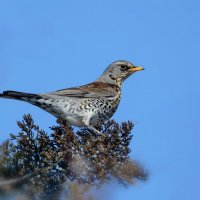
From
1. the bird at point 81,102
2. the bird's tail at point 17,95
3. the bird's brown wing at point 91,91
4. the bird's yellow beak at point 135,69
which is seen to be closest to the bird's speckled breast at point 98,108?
the bird at point 81,102

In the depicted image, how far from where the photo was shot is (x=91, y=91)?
747 centimetres

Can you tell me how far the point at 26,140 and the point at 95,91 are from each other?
352 cm

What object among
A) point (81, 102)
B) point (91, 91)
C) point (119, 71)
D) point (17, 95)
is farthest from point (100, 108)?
point (17, 95)

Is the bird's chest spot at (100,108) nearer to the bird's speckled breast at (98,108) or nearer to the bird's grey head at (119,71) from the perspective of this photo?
the bird's speckled breast at (98,108)

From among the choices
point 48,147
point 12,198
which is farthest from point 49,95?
point 12,198

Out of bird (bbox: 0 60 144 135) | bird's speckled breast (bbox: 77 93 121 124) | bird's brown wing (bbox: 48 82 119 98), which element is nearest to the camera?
bird (bbox: 0 60 144 135)

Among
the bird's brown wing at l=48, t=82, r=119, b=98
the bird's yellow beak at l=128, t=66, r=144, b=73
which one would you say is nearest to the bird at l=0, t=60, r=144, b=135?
the bird's brown wing at l=48, t=82, r=119, b=98

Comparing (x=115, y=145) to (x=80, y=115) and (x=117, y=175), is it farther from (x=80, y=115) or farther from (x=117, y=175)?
(x=80, y=115)

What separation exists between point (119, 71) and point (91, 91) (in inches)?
48.2

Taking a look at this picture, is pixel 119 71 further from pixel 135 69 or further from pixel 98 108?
pixel 98 108

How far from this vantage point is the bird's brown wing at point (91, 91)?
279 inches

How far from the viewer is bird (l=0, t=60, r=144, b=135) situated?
6633 millimetres

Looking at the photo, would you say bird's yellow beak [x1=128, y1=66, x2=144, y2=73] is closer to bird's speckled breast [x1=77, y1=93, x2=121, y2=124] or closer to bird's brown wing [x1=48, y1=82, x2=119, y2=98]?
bird's brown wing [x1=48, y1=82, x2=119, y2=98]

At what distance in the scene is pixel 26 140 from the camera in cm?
412
